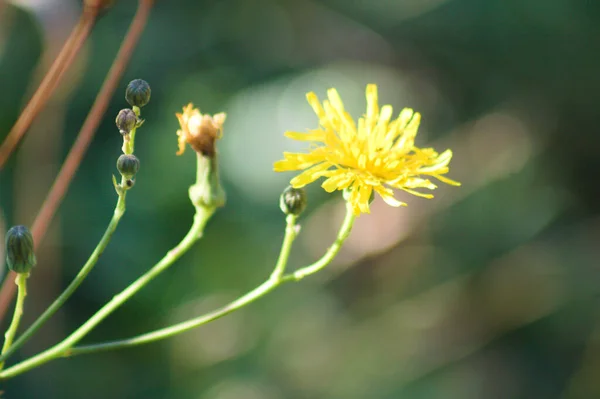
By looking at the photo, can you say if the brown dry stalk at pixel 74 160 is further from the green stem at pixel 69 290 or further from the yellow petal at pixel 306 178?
the yellow petal at pixel 306 178

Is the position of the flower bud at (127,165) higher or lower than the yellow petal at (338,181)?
higher

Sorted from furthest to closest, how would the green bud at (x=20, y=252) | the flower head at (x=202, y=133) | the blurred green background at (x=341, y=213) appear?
the blurred green background at (x=341, y=213) → the flower head at (x=202, y=133) → the green bud at (x=20, y=252)

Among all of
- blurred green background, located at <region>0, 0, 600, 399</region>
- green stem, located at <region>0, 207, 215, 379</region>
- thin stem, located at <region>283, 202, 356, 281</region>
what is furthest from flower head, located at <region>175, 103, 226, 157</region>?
blurred green background, located at <region>0, 0, 600, 399</region>

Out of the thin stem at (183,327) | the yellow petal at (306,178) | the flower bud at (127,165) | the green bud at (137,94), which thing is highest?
the green bud at (137,94)

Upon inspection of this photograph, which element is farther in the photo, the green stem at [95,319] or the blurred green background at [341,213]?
the blurred green background at [341,213]

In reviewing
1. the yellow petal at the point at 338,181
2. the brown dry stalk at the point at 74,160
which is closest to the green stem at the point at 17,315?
the brown dry stalk at the point at 74,160

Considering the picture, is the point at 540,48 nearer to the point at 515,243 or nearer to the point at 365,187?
the point at 515,243

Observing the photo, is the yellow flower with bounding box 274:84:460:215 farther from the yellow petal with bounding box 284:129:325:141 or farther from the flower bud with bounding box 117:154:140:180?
the flower bud with bounding box 117:154:140:180

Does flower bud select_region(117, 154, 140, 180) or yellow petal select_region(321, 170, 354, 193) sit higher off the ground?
flower bud select_region(117, 154, 140, 180)
